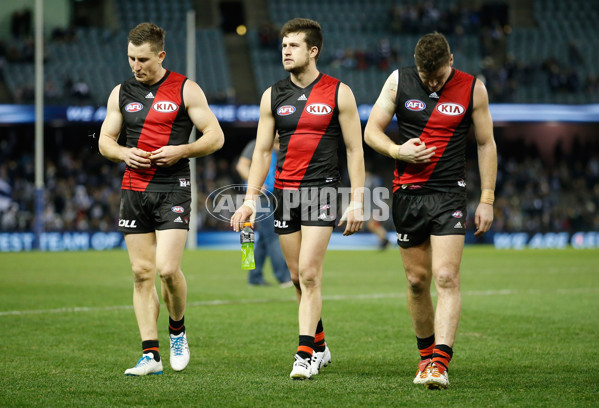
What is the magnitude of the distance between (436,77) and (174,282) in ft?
8.25

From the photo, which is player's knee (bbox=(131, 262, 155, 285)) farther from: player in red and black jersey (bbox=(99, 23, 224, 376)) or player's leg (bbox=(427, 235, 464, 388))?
player's leg (bbox=(427, 235, 464, 388))

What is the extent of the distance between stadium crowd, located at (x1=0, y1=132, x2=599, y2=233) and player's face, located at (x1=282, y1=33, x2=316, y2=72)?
76.3ft

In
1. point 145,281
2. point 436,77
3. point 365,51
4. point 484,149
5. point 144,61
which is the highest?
point 365,51

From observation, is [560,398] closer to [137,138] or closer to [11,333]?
[137,138]

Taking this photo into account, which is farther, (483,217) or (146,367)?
(146,367)

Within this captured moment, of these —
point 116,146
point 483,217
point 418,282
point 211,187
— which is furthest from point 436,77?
point 211,187

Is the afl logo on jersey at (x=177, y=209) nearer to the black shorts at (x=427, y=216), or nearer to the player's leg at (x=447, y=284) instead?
the black shorts at (x=427, y=216)

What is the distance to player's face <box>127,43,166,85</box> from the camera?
661 cm

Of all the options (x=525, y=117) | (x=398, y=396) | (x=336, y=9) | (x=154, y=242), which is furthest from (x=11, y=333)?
(x=336, y=9)

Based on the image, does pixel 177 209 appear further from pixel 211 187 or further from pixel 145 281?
pixel 211 187

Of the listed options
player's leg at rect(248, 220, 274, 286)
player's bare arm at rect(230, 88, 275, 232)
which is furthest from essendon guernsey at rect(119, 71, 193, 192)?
player's leg at rect(248, 220, 274, 286)

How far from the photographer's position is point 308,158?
6.70 meters

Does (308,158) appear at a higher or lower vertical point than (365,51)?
lower

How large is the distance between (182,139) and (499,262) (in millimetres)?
15637
